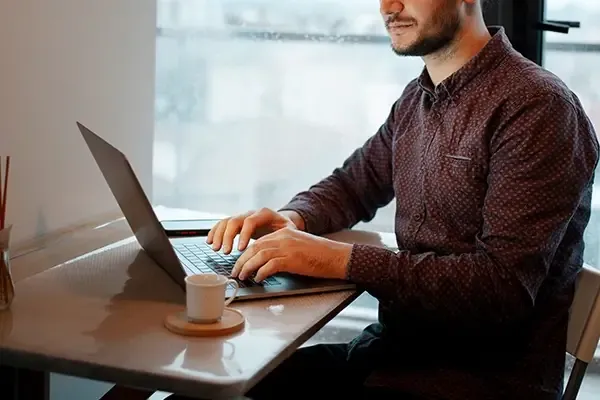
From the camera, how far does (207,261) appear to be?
157 centimetres

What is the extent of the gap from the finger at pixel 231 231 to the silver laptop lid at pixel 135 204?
0.40 feet

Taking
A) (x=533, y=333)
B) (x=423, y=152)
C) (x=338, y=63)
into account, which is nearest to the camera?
(x=533, y=333)

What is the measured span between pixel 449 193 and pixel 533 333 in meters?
0.28

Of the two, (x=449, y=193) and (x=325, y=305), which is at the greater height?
(x=449, y=193)

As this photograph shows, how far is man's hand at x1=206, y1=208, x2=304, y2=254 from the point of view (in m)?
1.60

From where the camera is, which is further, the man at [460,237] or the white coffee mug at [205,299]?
the man at [460,237]

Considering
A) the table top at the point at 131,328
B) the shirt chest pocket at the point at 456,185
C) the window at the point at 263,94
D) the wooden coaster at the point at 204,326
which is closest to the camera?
the table top at the point at 131,328

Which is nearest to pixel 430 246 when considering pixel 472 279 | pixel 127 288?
pixel 472 279

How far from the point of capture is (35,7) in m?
1.64

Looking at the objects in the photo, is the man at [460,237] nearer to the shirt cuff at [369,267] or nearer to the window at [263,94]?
the shirt cuff at [369,267]

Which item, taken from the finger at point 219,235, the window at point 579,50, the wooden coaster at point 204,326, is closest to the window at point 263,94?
the window at point 579,50

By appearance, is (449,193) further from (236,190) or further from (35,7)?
(236,190)

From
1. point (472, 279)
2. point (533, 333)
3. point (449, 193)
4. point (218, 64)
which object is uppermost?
point (218, 64)

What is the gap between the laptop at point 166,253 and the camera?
1336mm
